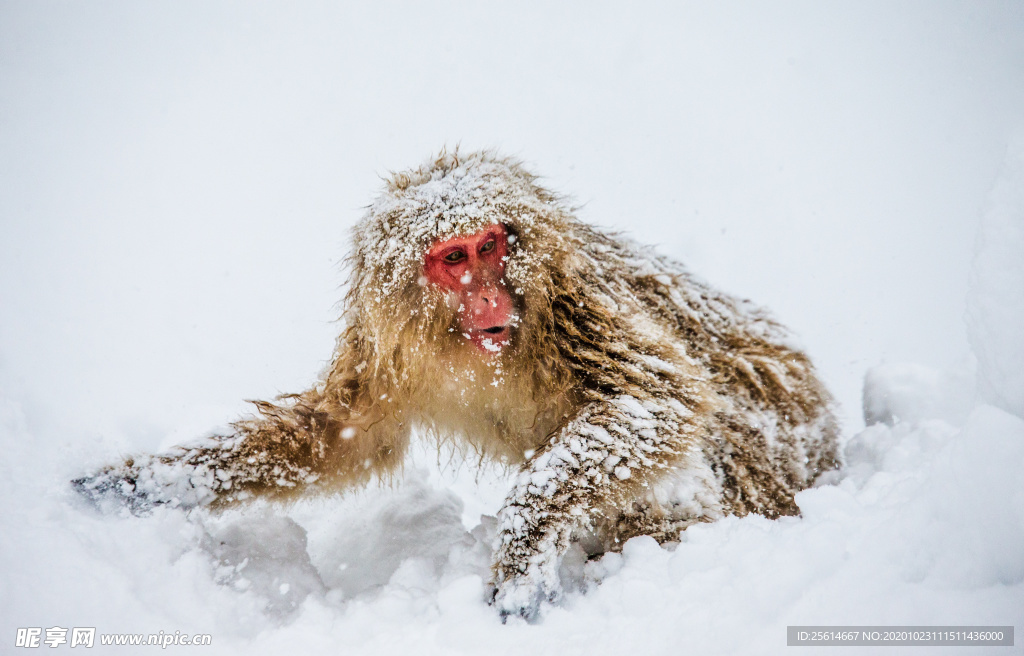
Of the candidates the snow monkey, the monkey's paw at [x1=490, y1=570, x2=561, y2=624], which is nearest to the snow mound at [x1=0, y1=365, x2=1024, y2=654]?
the monkey's paw at [x1=490, y1=570, x2=561, y2=624]

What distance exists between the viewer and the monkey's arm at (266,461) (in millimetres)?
1875

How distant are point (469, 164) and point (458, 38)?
1052 cm

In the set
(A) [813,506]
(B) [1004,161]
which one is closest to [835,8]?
(B) [1004,161]

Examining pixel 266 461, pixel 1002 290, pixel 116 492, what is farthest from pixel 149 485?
pixel 1002 290

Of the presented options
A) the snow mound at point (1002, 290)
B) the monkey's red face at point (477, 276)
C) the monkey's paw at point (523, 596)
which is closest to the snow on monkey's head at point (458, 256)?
the monkey's red face at point (477, 276)

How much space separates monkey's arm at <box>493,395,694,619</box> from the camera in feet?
5.39

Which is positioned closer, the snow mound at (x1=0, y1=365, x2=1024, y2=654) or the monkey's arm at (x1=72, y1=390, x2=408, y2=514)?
the snow mound at (x1=0, y1=365, x2=1024, y2=654)

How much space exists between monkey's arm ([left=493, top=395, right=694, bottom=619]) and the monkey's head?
0.48 m

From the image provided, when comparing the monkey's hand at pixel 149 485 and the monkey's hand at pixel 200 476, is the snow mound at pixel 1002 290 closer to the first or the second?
the monkey's hand at pixel 200 476

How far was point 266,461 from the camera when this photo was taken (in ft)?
6.75

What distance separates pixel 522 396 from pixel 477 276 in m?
0.58

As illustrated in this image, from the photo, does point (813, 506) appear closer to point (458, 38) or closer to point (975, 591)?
point (975, 591)

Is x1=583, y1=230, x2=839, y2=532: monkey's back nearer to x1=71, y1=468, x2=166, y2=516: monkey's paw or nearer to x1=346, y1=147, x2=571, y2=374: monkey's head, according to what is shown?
x1=346, y1=147, x2=571, y2=374: monkey's head

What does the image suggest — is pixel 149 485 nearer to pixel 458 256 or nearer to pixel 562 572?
pixel 458 256
